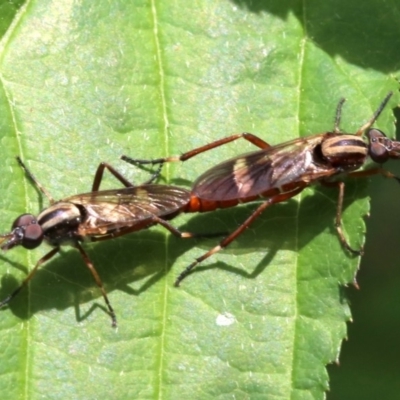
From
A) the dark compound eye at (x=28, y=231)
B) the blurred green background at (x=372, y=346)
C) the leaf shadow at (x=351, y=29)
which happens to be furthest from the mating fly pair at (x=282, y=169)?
the dark compound eye at (x=28, y=231)

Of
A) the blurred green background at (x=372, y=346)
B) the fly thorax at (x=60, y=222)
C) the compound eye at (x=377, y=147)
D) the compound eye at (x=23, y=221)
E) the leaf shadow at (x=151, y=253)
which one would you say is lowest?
the blurred green background at (x=372, y=346)

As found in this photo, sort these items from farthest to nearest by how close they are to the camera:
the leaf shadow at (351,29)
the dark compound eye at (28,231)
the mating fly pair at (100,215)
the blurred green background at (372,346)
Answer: the blurred green background at (372,346)
the leaf shadow at (351,29)
the mating fly pair at (100,215)
the dark compound eye at (28,231)

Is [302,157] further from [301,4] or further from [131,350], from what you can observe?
[131,350]

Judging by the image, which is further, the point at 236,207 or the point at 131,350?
the point at 236,207

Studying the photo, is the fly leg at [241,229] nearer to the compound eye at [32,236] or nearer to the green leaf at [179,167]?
the green leaf at [179,167]

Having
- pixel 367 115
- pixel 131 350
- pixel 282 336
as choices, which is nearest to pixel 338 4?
pixel 367 115

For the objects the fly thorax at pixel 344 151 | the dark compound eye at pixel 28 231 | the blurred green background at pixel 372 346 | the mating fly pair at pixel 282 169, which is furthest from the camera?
the blurred green background at pixel 372 346

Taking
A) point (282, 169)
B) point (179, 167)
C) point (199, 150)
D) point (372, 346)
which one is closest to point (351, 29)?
point (282, 169)

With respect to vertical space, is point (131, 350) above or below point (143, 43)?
below
